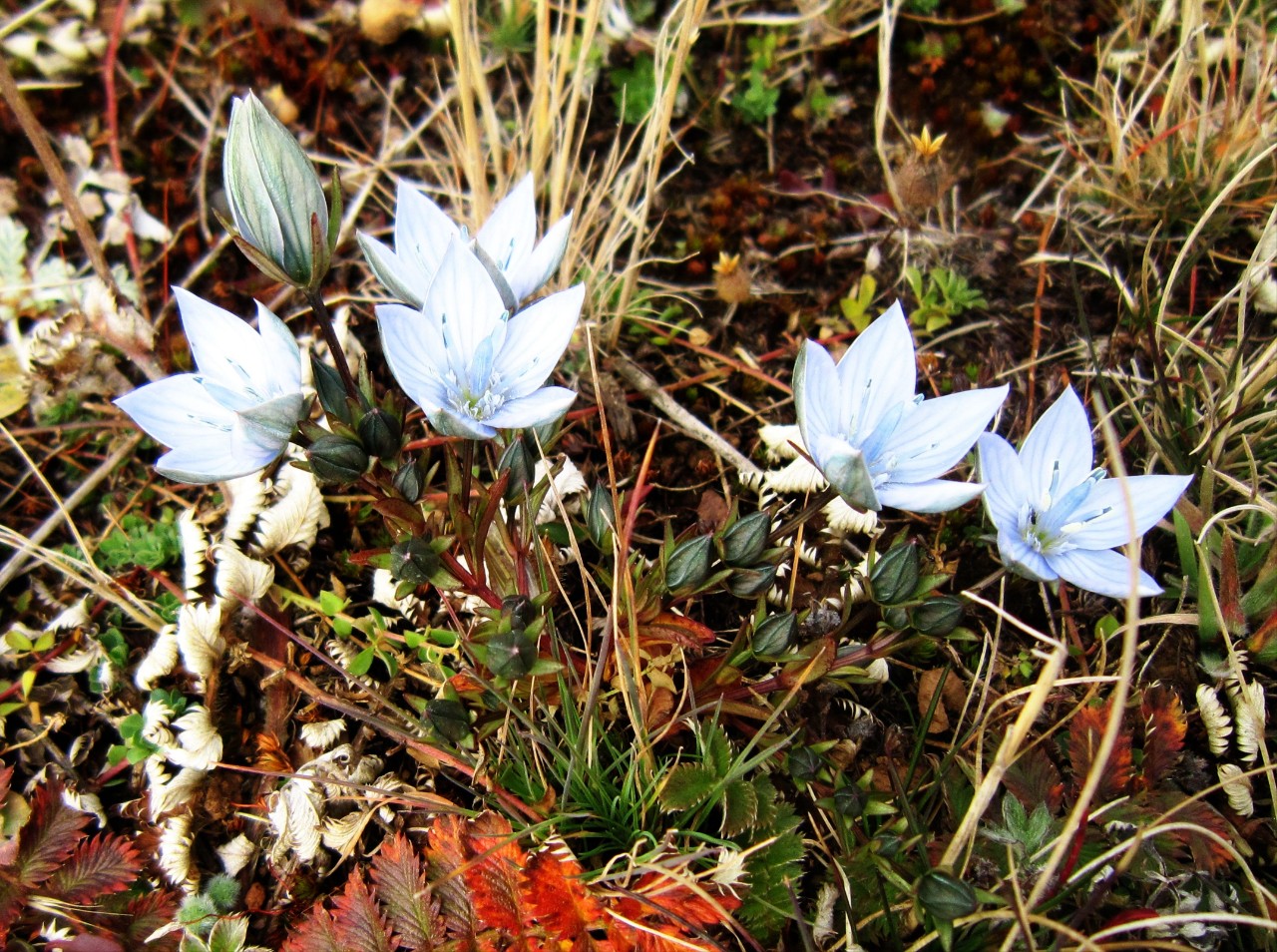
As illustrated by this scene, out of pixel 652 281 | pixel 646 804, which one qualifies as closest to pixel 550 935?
pixel 646 804

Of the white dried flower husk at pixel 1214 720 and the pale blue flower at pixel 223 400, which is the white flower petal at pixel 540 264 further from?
the white dried flower husk at pixel 1214 720

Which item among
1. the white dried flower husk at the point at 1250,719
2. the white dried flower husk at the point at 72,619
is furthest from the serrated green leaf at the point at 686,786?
the white dried flower husk at the point at 72,619

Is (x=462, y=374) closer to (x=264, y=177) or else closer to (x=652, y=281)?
(x=264, y=177)

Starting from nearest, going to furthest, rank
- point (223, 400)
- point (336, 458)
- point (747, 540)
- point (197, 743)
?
point (336, 458)
point (223, 400)
point (747, 540)
point (197, 743)

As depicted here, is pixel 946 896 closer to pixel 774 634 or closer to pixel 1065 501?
pixel 774 634

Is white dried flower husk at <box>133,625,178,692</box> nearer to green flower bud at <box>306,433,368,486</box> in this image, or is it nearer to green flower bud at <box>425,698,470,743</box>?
green flower bud at <box>425,698,470,743</box>

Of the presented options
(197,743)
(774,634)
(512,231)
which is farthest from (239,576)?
(774,634)
